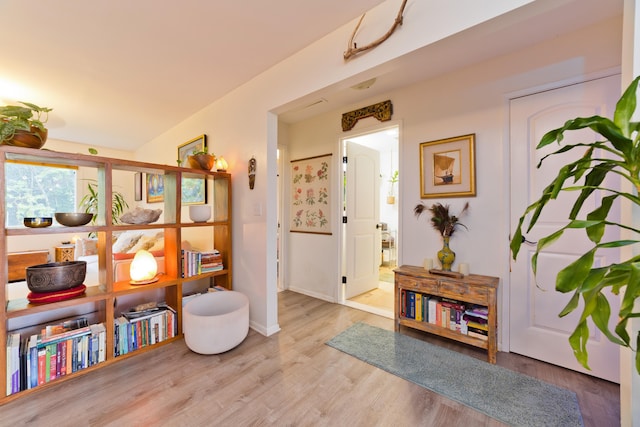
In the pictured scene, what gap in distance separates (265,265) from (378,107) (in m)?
2.05

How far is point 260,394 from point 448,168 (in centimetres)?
232

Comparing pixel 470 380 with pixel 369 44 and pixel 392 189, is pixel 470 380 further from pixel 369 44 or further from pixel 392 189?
pixel 392 189

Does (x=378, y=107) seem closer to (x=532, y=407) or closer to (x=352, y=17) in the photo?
(x=352, y=17)

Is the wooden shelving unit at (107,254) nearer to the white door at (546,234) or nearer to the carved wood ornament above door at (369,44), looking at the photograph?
the carved wood ornament above door at (369,44)

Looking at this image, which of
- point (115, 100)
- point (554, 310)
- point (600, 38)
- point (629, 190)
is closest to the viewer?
point (629, 190)

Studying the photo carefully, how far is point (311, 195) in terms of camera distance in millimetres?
3467

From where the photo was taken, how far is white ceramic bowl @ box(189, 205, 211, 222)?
8.11 ft

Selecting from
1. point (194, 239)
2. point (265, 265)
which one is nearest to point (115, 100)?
point (194, 239)

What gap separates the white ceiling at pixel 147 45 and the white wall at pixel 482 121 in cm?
116

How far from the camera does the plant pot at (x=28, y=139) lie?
1630mm

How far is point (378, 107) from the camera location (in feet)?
9.21

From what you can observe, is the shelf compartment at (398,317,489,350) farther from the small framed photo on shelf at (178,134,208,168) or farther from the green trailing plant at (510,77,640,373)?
the small framed photo on shelf at (178,134,208,168)

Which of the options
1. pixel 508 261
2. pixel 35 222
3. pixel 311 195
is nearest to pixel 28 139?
pixel 35 222

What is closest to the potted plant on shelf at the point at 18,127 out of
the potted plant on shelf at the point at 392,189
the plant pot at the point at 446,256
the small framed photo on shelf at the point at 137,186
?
the plant pot at the point at 446,256
